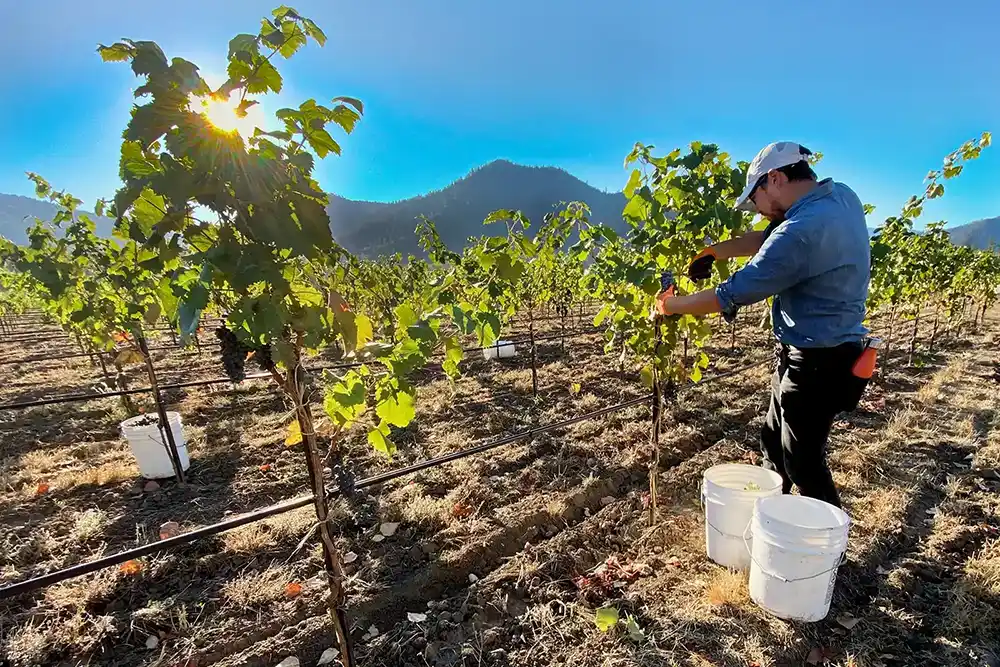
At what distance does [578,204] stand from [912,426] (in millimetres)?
4447

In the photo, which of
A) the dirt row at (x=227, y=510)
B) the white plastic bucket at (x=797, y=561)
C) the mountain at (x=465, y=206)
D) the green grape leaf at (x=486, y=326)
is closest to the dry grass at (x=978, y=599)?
the white plastic bucket at (x=797, y=561)

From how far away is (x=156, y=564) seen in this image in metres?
3.28

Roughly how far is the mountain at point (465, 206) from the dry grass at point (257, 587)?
88.5 metres

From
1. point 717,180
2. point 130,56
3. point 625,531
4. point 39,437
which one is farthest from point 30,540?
point 717,180

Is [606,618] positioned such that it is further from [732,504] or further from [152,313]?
[152,313]

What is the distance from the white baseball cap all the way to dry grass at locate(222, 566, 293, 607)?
3.69m

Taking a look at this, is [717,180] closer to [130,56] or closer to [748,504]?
[748,504]

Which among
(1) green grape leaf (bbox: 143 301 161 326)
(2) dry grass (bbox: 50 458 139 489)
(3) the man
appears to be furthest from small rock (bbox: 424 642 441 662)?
(2) dry grass (bbox: 50 458 139 489)

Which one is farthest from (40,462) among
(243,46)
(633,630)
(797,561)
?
(797,561)

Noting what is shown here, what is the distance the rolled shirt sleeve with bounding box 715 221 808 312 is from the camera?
2242mm

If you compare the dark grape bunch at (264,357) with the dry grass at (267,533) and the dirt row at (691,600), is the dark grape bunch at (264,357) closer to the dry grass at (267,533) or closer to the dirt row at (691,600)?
the dirt row at (691,600)

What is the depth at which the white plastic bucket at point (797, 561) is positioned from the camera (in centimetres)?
234

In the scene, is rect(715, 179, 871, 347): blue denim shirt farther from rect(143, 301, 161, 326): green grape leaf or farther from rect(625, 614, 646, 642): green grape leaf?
rect(143, 301, 161, 326): green grape leaf

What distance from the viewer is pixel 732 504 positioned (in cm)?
279
